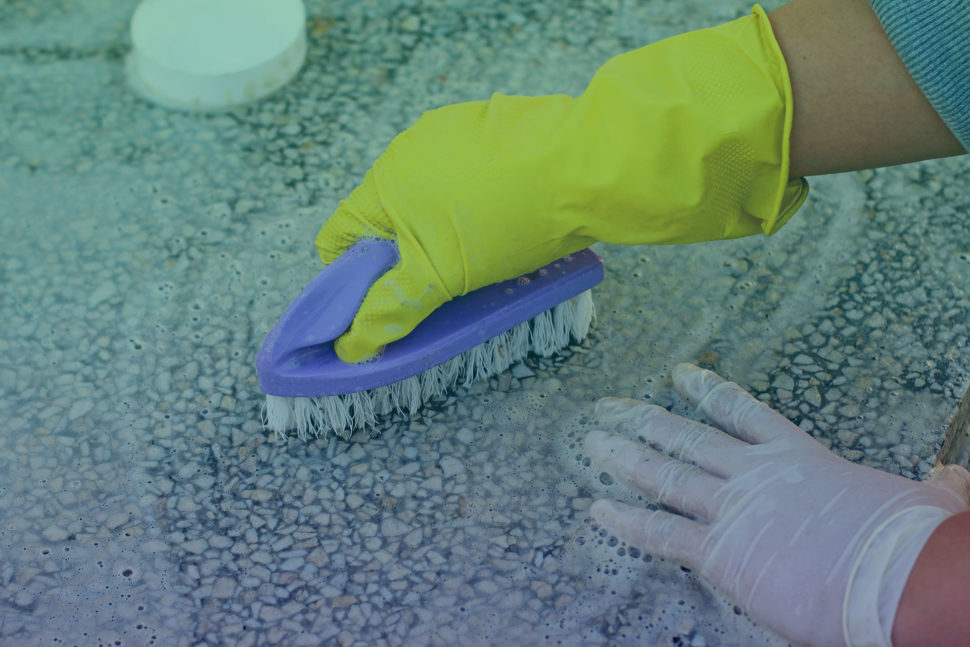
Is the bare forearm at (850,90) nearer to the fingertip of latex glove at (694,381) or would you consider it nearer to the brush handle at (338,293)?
the fingertip of latex glove at (694,381)

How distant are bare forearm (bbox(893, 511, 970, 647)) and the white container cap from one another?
5.27ft

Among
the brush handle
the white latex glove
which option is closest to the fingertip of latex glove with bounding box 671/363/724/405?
the white latex glove

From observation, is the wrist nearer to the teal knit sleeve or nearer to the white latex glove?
the white latex glove

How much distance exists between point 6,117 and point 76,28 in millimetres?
328

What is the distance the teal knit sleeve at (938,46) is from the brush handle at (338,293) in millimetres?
775

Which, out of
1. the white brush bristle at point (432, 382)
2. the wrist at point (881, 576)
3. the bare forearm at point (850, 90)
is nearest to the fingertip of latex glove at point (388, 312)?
the white brush bristle at point (432, 382)

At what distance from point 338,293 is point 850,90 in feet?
2.64

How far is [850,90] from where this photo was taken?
1.27m

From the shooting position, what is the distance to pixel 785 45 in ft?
4.24

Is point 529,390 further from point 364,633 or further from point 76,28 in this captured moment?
point 76,28

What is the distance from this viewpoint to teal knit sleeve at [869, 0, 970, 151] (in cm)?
117

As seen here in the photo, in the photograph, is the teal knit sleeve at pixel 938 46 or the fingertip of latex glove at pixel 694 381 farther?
the fingertip of latex glove at pixel 694 381

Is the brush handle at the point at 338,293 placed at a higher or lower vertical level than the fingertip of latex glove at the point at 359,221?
lower

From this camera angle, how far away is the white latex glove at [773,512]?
1231 millimetres
